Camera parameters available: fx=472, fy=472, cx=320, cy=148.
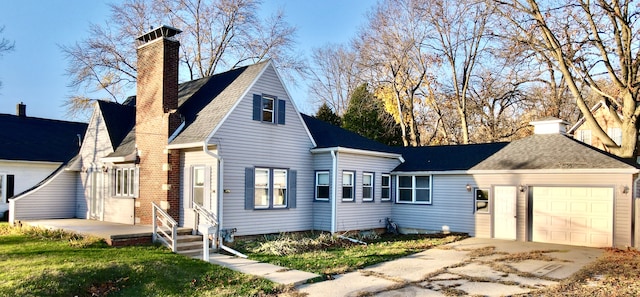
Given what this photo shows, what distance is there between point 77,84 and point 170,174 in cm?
1882

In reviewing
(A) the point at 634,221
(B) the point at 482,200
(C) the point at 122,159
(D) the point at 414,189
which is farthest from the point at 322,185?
(A) the point at 634,221

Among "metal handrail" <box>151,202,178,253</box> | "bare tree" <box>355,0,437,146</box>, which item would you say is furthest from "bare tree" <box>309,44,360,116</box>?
"metal handrail" <box>151,202,178,253</box>

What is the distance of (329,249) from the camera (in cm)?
1384

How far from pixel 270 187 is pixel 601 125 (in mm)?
23229

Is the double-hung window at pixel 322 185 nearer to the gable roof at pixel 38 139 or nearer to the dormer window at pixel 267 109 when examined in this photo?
the dormer window at pixel 267 109

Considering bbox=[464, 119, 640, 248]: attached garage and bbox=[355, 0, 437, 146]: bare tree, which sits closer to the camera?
bbox=[464, 119, 640, 248]: attached garage

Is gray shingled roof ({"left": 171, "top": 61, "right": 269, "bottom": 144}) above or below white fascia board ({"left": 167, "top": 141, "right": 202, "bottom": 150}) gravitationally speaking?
above

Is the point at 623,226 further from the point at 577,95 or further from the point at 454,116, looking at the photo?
the point at 454,116

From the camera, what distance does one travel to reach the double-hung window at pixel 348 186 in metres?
16.8

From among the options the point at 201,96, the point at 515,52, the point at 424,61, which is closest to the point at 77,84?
the point at 201,96

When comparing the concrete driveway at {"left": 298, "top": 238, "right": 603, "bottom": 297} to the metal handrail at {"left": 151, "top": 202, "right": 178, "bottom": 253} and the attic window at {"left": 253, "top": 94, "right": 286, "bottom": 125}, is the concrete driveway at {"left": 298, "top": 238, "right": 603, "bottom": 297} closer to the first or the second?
the metal handrail at {"left": 151, "top": 202, "right": 178, "bottom": 253}

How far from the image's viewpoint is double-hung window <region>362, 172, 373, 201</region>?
1764cm

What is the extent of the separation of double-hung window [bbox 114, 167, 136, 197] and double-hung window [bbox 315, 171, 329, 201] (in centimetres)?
622

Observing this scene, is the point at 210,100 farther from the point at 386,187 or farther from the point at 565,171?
the point at 565,171
